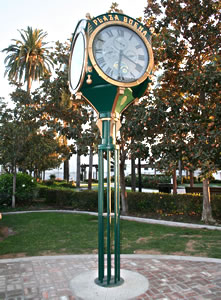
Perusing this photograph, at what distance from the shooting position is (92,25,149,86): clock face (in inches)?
163

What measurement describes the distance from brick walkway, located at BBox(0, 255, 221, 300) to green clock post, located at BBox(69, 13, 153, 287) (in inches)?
26.5

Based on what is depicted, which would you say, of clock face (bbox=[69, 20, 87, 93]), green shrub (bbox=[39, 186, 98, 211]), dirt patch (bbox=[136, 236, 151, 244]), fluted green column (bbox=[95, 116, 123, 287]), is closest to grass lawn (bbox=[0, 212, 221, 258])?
dirt patch (bbox=[136, 236, 151, 244])

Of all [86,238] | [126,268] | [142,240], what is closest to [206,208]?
[142,240]

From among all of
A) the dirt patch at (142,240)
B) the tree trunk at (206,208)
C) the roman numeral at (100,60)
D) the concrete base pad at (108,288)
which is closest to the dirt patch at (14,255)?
the concrete base pad at (108,288)

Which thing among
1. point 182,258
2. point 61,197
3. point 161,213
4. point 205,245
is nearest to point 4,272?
point 182,258

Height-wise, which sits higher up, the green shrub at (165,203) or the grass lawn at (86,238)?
the green shrub at (165,203)

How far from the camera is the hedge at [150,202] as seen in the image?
11445 millimetres

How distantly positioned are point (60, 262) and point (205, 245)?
3.70 m

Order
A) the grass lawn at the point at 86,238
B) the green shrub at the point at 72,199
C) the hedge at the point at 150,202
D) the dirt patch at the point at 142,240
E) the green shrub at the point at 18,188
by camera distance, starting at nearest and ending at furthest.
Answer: the grass lawn at the point at 86,238
the dirt patch at the point at 142,240
the hedge at the point at 150,202
the green shrub at the point at 72,199
the green shrub at the point at 18,188

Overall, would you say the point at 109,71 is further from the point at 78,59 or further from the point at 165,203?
the point at 165,203

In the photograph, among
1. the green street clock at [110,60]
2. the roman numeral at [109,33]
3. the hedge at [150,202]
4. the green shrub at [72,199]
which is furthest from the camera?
the green shrub at [72,199]

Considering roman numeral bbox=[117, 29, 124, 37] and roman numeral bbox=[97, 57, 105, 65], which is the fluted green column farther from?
roman numeral bbox=[117, 29, 124, 37]

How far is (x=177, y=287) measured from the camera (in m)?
4.33

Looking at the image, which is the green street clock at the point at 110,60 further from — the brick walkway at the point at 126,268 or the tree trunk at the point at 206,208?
the tree trunk at the point at 206,208
